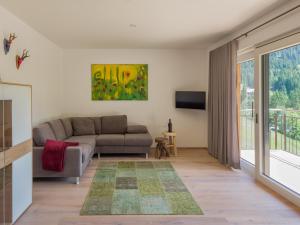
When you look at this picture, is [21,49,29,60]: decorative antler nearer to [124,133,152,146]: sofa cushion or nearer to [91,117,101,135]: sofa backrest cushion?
[91,117,101,135]: sofa backrest cushion

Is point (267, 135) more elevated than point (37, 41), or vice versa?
point (37, 41)

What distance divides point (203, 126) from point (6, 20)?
189 inches

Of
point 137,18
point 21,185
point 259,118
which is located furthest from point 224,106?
point 21,185

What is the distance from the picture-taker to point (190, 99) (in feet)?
21.7

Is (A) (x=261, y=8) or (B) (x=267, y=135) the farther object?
(B) (x=267, y=135)

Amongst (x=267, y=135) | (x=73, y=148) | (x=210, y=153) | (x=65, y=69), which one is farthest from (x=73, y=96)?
(x=267, y=135)

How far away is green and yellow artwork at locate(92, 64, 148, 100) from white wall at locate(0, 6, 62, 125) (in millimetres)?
882

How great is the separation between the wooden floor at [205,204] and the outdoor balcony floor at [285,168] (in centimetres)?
25

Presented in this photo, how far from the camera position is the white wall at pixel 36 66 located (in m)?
3.79

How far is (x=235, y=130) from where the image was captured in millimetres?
4867

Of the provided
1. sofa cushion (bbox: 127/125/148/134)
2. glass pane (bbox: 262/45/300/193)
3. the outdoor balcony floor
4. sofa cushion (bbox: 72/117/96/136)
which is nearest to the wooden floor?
the outdoor balcony floor

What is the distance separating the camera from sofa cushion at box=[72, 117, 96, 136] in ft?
20.4

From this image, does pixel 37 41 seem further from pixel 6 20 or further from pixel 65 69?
pixel 65 69

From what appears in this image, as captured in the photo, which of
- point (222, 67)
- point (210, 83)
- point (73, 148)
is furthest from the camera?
point (210, 83)
